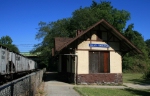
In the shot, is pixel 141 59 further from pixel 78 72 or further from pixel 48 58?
pixel 78 72

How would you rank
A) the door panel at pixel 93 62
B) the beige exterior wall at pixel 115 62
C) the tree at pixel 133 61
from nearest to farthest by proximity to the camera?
the door panel at pixel 93 62 → the beige exterior wall at pixel 115 62 → the tree at pixel 133 61

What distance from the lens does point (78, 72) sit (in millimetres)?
19344

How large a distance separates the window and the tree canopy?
2768cm

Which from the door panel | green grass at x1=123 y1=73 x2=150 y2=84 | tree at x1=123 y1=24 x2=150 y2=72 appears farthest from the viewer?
tree at x1=123 y1=24 x2=150 y2=72

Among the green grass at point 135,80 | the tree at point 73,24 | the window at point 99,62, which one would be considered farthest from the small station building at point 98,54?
the tree at point 73,24

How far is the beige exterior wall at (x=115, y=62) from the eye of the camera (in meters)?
20.5

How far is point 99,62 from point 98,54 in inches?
29.4

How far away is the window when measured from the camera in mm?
19891

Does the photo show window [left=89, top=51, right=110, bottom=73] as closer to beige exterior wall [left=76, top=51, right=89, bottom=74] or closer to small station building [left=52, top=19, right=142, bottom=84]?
small station building [left=52, top=19, right=142, bottom=84]

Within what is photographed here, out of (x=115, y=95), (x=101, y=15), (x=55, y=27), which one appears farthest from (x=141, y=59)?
(x=115, y=95)

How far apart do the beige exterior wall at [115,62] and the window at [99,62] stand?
30 cm

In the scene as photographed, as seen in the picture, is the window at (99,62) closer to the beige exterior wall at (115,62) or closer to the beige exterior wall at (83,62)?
the beige exterior wall at (115,62)

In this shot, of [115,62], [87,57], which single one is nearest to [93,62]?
[87,57]

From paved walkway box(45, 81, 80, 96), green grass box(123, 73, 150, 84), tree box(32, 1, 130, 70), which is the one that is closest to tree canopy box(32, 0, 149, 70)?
tree box(32, 1, 130, 70)
